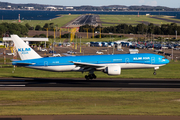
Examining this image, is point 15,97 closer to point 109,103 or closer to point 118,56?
point 109,103

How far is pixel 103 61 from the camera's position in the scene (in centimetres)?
4509

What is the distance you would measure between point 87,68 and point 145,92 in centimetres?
1232

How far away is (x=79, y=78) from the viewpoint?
50.5 m

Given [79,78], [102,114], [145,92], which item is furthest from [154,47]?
[102,114]

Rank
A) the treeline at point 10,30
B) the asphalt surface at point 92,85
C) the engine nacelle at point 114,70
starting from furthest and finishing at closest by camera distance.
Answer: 1. the treeline at point 10,30
2. the engine nacelle at point 114,70
3. the asphalt surface at point 92,85

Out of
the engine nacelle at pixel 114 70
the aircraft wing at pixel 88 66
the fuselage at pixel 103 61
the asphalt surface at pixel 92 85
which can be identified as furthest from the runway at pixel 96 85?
the fuselage at pixel 103 61

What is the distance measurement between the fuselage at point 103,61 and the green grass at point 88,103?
350 inches

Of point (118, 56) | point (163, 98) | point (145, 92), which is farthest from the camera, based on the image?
point (118, 56)

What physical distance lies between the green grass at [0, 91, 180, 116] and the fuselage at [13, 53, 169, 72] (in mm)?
8895

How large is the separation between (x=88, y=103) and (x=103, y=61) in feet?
49.4

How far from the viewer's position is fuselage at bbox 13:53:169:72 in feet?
148

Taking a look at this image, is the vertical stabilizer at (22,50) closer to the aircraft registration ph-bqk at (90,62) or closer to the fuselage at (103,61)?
the aircraft registration ph-bqk at (90,62)

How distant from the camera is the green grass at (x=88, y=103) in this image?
1073 inches

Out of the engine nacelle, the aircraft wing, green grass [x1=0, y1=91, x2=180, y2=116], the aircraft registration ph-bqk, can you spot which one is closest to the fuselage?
the aircraft registration ph-bqk
